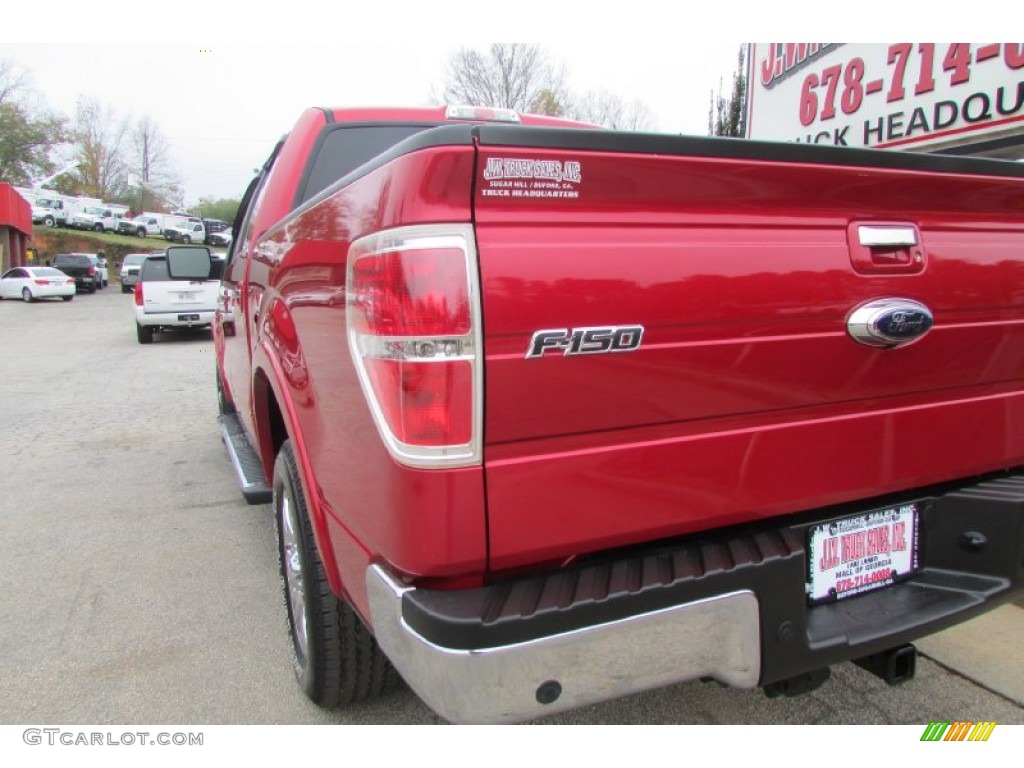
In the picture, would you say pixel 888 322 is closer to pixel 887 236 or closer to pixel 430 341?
pixel 887 236

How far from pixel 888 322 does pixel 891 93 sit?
3595 millimetres

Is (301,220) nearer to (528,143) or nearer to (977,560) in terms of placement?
(528,143)

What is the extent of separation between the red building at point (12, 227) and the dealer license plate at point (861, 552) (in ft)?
144

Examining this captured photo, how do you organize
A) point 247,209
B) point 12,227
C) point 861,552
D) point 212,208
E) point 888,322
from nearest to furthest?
point 888,322 < point 861,552 < point 247,209 < point 12,227 < point 212,208

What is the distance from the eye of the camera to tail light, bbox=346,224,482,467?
148 centimetres

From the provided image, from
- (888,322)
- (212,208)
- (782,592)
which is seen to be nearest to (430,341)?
(782,592)

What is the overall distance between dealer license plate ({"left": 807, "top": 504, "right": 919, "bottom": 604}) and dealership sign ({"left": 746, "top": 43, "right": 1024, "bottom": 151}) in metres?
3.04

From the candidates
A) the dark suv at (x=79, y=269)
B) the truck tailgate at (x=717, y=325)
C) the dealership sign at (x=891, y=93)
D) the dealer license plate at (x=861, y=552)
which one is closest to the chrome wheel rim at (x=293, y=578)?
the truck tailgate at (x=717, y=325)

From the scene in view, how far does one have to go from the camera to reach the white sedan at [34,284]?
93.1 feet

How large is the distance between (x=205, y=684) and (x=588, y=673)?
5.92 feet

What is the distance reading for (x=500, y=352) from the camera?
1.49 metres

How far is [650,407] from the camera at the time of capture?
1637 millimetres

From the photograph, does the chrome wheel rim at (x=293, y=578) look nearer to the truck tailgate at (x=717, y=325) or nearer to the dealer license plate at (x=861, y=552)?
the truck tailgate at (x=717, y=325)

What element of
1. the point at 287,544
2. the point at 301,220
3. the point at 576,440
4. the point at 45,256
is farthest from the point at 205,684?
the point at 45,256
